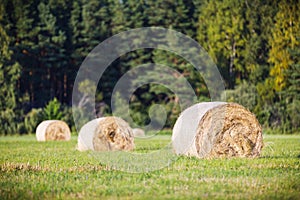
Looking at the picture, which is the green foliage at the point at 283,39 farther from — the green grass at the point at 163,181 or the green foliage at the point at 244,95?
the green grass at the point at 163,181

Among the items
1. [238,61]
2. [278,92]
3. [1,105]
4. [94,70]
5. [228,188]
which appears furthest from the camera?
[94,70]

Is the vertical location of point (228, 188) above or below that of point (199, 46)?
below

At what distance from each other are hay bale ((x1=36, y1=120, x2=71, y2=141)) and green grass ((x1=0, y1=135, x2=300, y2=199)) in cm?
1521

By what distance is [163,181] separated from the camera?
8.50 m

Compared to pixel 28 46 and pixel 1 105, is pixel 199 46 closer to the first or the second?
pixel 28 46

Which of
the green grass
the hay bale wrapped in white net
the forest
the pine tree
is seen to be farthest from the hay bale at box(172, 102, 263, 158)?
the pine tree

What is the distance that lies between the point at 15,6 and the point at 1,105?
9.73 m

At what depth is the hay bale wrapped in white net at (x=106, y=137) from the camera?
1634cm

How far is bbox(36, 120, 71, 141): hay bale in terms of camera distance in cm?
2628

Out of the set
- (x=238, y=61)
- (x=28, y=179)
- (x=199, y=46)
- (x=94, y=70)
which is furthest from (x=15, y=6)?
(x=28, y=179)

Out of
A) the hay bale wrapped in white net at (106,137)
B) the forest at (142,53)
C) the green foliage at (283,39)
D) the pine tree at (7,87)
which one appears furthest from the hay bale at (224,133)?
the pine tree at (7,87)

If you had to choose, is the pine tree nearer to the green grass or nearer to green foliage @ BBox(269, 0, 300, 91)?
green foliage @ BBox(269, 0, 300, 91)

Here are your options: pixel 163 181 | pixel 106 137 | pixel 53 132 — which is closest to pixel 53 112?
pixel 53 132

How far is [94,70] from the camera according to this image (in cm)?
4650
